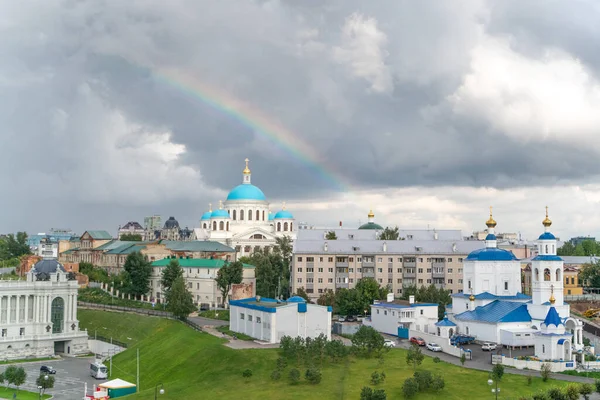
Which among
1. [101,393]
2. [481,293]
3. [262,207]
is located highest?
[262,207]

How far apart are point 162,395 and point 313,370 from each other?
37.8 feet

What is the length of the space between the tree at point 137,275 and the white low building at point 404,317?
40.6 m

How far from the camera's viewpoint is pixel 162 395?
5653 cm

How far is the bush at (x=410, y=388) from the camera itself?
52.2 m

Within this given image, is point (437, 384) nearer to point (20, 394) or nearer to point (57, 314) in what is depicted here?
point (20, 394)

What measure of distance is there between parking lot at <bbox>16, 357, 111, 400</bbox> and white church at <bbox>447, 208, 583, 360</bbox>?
36.7 metres

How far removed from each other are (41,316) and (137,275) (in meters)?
21.3

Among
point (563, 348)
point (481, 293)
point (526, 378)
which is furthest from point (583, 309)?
point (526, 378)

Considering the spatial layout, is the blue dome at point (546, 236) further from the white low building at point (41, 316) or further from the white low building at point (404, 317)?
the white low building at point (41, 316)

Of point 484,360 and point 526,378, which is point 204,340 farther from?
point 526,378

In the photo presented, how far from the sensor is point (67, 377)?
240ft

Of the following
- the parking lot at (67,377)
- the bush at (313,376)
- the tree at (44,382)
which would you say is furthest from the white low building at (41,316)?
the bush at (313,376)

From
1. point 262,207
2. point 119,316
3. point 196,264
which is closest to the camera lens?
point 119,316

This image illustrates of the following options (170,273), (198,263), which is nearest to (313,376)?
(170,273)
